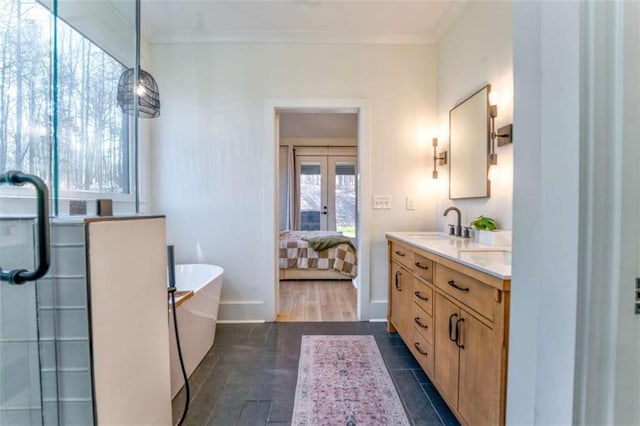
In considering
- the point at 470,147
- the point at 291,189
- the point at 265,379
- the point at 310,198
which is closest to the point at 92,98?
the point at 265,379

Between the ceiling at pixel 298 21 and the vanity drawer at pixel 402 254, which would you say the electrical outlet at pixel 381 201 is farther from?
the ceiling at pixel 298 21

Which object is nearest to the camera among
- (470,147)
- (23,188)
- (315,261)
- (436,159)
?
(23,188)

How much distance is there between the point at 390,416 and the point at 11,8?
2306 millimetres

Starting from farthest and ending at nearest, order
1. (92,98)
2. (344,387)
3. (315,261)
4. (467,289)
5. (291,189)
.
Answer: (291,189) → (315,261) → (344,387) → (467,289) → (92,98)

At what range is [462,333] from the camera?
136 cm

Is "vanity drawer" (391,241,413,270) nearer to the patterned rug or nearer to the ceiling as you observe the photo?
the patterned rug

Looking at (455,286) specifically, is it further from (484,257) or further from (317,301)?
(317,301)

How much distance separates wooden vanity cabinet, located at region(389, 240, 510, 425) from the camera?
3.59ft

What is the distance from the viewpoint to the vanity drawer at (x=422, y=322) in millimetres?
1725

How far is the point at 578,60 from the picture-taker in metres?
0.49

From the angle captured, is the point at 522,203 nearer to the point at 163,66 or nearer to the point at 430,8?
the point at 430,8

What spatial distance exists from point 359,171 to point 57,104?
2.27 metres

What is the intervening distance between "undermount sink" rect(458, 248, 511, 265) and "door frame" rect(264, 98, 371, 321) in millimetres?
1323

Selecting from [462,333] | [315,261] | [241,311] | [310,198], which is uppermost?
[310,198]
